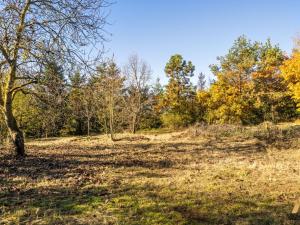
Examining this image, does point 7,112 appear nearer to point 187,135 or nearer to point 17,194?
point 17,194

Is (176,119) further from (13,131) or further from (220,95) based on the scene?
(13,131)

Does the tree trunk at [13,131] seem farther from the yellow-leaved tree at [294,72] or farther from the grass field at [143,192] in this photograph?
the yellow-leaved tree at [294,72]

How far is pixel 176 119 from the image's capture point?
36.8m

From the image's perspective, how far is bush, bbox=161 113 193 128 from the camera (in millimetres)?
36875

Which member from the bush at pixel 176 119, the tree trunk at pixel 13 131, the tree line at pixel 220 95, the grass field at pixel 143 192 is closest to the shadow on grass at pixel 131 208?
the grass field at pixel 143 192

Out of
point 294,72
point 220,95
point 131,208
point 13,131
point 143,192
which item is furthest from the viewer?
point 220,95

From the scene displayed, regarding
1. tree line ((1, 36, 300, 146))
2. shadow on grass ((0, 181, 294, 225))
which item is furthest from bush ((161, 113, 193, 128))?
shadow on grass ((0, 181, 294, 225))

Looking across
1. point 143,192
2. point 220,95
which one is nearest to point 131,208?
point 143,192

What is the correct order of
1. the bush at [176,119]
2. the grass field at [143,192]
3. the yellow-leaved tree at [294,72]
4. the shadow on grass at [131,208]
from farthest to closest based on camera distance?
the bush at [176,119] < the yellow-leaved tree at [294,72] < the grass field at [143,192] < the shadow on grass at [131,208]

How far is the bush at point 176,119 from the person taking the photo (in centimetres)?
3688

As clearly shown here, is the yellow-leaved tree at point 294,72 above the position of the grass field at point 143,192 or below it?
above

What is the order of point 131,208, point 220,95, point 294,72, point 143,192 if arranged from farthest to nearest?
point 220,95
point 294,72
point 143,192
point 131,208

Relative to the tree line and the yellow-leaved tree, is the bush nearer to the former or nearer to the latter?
the tree line

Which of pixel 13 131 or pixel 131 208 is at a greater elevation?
pixel 13 131
